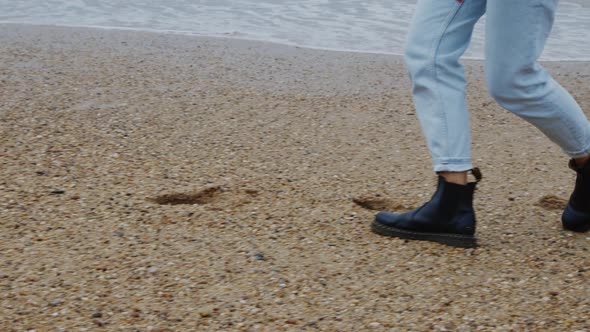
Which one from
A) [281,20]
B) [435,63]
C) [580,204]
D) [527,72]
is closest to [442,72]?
[435,63]

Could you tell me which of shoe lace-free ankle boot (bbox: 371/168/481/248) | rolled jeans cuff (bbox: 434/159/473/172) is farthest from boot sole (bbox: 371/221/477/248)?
rolled jeans cuff (bbox: 434/159/473/172)

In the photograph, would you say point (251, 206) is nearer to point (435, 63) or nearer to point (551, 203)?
point (435, 63)

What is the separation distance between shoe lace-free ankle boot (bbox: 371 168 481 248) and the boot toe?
403mm

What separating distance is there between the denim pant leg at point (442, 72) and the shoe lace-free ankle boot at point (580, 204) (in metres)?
0.46

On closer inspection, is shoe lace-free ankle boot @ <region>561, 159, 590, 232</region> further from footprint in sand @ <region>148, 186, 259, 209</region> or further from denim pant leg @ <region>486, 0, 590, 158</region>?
footprint in sand @ <region>148, 186, 259, 209</region>

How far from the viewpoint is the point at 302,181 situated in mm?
3664

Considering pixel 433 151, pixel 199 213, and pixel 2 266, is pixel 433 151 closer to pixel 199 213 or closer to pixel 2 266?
pixel 199 213

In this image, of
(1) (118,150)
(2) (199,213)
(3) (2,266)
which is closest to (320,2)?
(1) (118,150)

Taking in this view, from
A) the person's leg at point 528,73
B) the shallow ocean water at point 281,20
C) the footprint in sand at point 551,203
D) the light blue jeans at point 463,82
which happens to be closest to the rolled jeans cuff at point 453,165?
the light blue jeans at point 463,82

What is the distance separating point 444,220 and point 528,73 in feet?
1.93

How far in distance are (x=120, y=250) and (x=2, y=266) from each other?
38 centimetres

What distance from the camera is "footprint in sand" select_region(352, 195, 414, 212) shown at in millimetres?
3439

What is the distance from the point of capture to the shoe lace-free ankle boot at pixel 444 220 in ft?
9.52

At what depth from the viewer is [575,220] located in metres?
3.07
